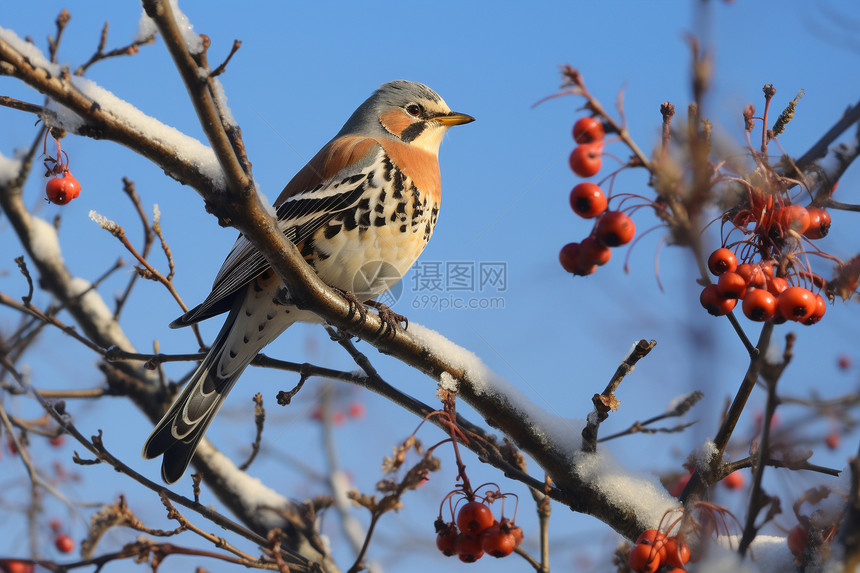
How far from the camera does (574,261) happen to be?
2719 mm

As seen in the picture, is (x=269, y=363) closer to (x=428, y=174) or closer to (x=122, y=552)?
(x=122, y=552)

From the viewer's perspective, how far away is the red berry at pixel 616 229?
8.61 feet

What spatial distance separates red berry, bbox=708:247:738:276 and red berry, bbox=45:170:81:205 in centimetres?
347

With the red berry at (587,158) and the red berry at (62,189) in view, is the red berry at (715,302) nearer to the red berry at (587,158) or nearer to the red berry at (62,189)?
the red berry at (587,158)

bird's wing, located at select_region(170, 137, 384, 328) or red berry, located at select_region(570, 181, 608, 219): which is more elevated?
bird's wing, located at select_region(170, 137, 384, 328)

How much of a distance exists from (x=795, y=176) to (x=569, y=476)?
1.52m

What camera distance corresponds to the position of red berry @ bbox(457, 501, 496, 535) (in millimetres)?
3043

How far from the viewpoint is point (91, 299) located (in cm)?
536

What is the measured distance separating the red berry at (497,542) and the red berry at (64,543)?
148 inches

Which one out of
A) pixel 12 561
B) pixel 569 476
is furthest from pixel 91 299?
pixel 569 476

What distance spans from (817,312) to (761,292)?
0.83 ft

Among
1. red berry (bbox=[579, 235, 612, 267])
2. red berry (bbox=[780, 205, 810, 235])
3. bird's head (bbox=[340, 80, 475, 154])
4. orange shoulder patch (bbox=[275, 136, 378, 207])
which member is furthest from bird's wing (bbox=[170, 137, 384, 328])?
red berry (bbox=[780, 205, 810, 235])

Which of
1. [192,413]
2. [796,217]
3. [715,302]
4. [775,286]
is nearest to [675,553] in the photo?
[715,302]

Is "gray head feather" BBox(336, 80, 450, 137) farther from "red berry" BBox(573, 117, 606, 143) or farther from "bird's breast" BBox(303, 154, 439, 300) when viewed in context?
"red berry" BBox(573, 117, 606, 143)
